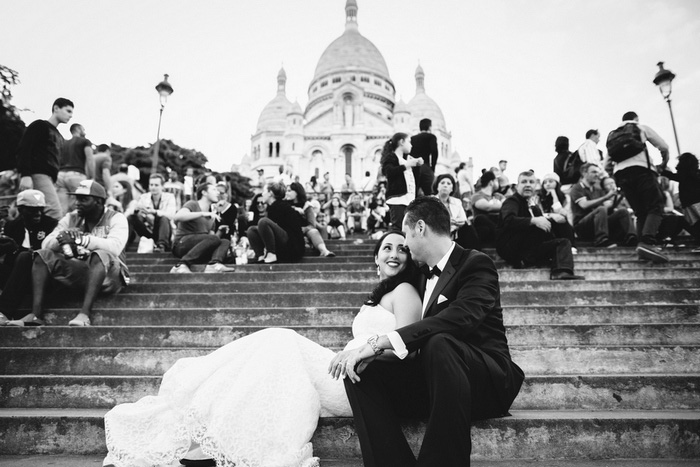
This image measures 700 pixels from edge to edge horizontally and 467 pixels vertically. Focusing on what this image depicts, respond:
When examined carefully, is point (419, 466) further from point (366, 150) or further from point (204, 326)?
point (366, 150)

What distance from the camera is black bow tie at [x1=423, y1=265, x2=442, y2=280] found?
2.50m

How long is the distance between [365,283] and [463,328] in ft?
9.61

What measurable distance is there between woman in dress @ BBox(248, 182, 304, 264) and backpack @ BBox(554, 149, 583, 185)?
17.4 feet

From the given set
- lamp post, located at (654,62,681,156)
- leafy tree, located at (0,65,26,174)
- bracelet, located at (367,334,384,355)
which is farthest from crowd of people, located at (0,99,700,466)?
leafy tree, located at (0,65,26,174)

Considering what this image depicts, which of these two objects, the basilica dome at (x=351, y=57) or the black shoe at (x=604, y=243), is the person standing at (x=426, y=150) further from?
the basilica dome at (x=351, y=57)

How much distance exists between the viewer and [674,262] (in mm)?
5395

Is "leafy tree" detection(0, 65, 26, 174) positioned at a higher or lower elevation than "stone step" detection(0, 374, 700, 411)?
higher

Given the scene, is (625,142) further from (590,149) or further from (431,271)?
(431,271)

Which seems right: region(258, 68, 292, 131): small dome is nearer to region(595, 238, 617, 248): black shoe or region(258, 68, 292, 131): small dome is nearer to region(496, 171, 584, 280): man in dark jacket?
region(595, 238, 617, 248): black shoe

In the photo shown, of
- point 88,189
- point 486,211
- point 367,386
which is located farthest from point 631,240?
point 88,189

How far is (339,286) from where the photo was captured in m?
4.99

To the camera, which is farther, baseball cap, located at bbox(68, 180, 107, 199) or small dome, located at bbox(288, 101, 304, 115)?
small dome, located at bbox(288, 101, 304, 115)

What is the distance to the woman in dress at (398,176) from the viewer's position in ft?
19.6

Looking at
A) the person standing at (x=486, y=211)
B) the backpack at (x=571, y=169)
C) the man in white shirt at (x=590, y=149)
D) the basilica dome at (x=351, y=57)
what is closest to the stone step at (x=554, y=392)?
the person standing at (x=486, y=211)
